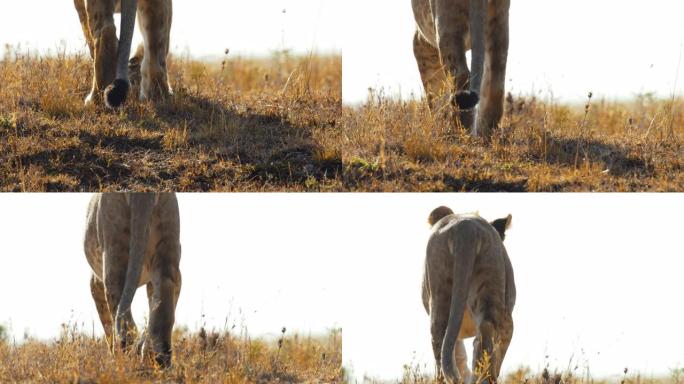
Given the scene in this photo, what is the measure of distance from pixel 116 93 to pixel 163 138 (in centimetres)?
75

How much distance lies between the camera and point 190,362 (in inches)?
388

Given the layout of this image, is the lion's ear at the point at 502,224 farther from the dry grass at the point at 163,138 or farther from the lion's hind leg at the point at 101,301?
the lion's hind leg at the point at 101,301

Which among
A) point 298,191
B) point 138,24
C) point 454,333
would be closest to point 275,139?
point 298,191

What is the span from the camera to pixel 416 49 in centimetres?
1234

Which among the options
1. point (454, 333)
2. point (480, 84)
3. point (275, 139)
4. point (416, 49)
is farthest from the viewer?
point (416, 49)

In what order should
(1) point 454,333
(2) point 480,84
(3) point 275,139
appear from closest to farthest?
(1) point 454,333, (2) point 480,84, (3) point 275,139

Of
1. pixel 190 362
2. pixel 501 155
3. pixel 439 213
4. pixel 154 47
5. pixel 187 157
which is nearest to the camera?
pixel 190 362

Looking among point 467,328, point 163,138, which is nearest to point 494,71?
point 467,328

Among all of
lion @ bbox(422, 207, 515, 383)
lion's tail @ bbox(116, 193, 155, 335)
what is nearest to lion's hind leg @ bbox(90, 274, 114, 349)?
lion's tail @ bbox(116, 193, 155, 335)

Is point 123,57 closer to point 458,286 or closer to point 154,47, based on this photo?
point 154,47

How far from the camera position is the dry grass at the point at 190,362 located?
30.8ft

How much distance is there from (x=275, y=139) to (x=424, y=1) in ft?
→ 5.68

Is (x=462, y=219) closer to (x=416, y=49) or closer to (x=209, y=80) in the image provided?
(x=416, y=49)

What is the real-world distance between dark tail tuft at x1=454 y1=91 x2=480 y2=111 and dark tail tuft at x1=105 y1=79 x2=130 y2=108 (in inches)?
96.6
